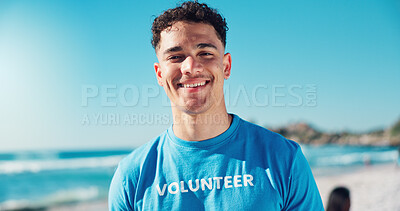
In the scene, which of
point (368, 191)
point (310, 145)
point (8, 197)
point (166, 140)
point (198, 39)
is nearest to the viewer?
point (198, 39)

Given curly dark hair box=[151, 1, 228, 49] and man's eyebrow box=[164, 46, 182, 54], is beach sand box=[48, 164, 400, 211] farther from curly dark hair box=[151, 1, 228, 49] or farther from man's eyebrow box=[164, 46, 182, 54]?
man's eyebrow box=[164, 46, 182, 54]

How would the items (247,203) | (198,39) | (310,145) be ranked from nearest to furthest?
(247,203)
(198,39)
(310,145)

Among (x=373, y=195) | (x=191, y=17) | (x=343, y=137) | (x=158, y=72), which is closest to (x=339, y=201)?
(x=158, y=72)

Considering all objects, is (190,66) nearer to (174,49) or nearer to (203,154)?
(174,49)

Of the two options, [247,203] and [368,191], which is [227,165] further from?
[368,191]

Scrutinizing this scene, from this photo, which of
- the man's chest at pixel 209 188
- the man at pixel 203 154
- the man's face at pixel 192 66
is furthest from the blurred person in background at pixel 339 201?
the man's face at pixel 192 66

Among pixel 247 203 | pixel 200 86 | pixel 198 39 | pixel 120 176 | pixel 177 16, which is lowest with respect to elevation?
pixel 247 203

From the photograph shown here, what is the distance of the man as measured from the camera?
1.49m

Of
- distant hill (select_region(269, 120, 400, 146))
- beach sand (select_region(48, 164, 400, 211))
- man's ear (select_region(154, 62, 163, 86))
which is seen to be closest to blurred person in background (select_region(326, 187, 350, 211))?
man's ear (select_region(154, 62, 163, 86))

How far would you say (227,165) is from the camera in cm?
156

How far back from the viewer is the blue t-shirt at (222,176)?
1484mm

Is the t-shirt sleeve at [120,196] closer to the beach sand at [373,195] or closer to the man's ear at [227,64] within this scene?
the man's ear at [227,64]

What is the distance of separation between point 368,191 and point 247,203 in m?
11.9

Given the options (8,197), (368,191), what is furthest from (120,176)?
(8,197)
